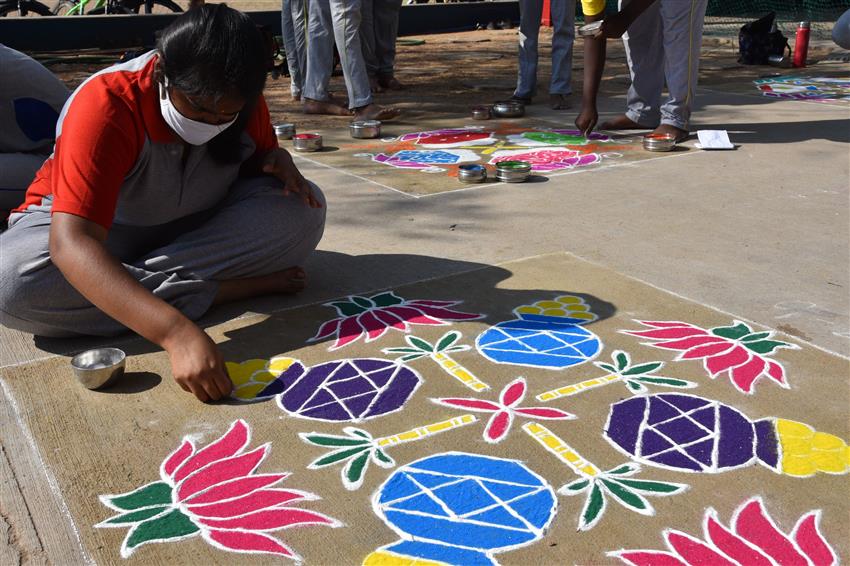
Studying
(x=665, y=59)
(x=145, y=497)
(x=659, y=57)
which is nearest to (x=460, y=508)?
(x=145, y=497)

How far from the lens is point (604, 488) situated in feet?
5.76

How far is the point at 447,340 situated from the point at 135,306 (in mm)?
845

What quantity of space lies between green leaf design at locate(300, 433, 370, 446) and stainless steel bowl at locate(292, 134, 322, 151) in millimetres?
3108

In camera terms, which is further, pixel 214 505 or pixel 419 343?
pixel 419 343

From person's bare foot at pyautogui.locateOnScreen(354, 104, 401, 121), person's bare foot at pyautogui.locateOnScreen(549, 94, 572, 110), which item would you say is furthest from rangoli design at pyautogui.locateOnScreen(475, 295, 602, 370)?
person's bare foot at pyautogui.locateOnScreen(549, 94, 572, 110)

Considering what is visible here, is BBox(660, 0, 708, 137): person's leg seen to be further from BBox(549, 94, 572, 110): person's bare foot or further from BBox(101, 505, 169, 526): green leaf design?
BBox(101, 505, 169, 526): green leaf design

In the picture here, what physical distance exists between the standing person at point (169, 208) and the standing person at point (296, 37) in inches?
141

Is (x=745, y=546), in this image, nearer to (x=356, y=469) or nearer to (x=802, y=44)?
(x=356, y=469)

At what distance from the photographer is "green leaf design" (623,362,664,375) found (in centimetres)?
224

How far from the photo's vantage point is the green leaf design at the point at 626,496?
1.70 metres

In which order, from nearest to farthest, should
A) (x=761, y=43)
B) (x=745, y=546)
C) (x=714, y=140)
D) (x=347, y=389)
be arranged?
1. (x=745, y=546)
2. (x=347, y=389)
3. (x=714, y=140)
4. (x=761, y=43)

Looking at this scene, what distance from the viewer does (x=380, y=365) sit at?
90.9 inches

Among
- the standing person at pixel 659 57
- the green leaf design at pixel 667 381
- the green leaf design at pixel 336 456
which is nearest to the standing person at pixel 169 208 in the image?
the green leaf design at pixel 336 456

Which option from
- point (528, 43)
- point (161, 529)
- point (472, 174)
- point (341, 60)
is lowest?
point (161, 529)
